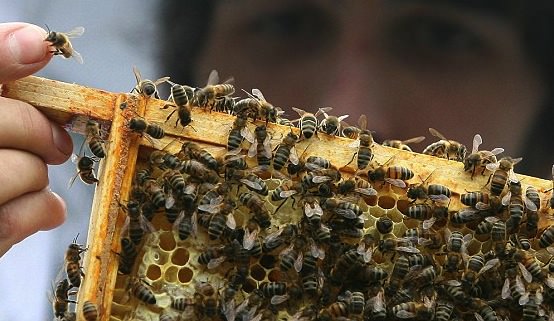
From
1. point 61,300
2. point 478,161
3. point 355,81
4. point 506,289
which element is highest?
point 355,81

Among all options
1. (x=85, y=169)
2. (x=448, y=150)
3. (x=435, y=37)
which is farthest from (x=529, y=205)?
(x=435, y=37)

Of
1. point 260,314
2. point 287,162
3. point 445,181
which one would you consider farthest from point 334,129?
point 260,314

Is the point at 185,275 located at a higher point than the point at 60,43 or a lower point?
lower

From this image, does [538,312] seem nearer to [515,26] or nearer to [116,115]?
[116,115]

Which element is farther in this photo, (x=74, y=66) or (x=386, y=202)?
(x=74, y=66)

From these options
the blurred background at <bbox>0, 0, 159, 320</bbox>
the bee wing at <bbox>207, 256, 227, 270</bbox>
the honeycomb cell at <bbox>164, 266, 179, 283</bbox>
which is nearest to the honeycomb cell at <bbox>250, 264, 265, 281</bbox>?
the bee wing at <bbox>207, 256, 227, 270</bbox>

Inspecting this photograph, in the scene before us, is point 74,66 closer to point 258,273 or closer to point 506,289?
point 258,273

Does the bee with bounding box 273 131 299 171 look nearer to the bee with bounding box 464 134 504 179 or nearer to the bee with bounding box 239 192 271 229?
the bee with bounding box 239 192 271 229
